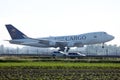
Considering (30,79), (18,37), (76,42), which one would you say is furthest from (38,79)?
(18,37)

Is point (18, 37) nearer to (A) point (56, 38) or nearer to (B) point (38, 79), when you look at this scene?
(A) point (56, 38)

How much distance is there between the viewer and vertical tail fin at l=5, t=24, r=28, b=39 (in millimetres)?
109681

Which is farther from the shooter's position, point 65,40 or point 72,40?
point 65,40

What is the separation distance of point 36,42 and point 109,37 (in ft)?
62.1

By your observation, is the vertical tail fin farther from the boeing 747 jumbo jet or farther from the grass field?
the grass field

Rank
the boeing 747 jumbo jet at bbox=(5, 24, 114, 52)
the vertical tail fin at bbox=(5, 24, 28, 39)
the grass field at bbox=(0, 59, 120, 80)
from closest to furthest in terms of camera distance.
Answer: the grass field at bbox=(0, 59, 120, 80) → the boeing 747 jumbo jet at bbox=(5, 24, 114, 52) → the vertical tail fin at bbox=(5, 24, 28, 39)

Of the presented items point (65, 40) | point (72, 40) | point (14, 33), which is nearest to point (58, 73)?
point (72, 40)

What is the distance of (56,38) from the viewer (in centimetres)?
10644

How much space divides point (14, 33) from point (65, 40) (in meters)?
15.3

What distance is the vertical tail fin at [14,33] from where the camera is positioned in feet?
360

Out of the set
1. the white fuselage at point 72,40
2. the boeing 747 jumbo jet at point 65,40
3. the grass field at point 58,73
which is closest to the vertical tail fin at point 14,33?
the boeing 747 jumbo jet at point 65,40

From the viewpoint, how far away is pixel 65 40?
343 feet

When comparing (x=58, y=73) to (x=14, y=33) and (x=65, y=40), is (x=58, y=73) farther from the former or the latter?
(x=14, y=33)

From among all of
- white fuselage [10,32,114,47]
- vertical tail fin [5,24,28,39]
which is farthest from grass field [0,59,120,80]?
vertical tail fin [5,24,28,39]
